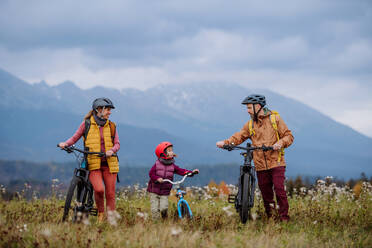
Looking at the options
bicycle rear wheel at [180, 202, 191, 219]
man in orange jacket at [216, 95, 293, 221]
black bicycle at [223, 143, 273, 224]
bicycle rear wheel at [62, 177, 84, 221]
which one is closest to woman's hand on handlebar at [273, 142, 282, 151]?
black bicycle at [223, 143, 273, 224]

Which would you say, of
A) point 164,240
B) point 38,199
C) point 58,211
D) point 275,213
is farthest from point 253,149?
point 38,199

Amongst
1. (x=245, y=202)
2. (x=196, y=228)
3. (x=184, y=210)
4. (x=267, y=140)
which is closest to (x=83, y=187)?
(x=184, y=210)

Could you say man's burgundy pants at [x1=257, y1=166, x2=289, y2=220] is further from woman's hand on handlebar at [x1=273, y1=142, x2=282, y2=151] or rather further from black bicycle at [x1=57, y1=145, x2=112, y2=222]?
black bicycle at [x1=57, y1=145, x2=112, y2=222]

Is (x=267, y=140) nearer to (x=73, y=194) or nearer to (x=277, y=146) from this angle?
(x=277, y=146)

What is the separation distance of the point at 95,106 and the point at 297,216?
182 inches

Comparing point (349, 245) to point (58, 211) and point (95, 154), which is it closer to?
point (95, 154)

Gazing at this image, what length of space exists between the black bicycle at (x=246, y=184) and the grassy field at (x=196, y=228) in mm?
220

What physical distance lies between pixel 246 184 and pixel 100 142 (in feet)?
9.20

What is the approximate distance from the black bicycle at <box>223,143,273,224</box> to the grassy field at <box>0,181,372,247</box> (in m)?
0.22

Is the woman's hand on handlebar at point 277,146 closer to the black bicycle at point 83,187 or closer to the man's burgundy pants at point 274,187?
the man's burgundy pants at point 274,187

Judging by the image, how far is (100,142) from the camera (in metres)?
8.30

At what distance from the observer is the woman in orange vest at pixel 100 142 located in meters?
8.20

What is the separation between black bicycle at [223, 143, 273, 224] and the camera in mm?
8234

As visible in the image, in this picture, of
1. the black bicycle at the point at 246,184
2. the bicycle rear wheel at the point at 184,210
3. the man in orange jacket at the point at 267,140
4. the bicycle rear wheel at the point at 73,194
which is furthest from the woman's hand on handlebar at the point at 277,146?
the bicycle rear wheel at the point at 73,194
